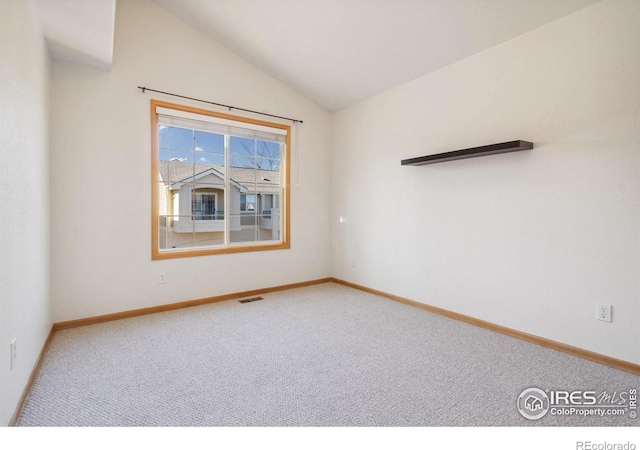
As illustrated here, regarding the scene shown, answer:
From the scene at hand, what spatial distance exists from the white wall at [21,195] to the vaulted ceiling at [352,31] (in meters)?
0.46

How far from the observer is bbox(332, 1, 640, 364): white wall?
2277mm

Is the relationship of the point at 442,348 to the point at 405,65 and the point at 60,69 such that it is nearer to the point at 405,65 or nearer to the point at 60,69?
the point at 405,65

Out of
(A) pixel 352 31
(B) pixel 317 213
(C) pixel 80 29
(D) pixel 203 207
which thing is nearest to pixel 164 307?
(D) pixel 203 207

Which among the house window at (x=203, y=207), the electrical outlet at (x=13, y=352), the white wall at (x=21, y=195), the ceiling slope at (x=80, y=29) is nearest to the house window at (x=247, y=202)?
the house window at (x=203, y=207)

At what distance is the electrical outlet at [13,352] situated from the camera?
1634mm

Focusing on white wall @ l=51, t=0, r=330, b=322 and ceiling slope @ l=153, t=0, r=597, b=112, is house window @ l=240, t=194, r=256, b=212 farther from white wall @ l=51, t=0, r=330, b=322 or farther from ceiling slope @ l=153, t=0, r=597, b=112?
ceiling slope @ l=153, t=0, r=597, b=112

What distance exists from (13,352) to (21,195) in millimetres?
A: 857

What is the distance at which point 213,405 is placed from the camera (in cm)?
182

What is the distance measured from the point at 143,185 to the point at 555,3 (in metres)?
3.83

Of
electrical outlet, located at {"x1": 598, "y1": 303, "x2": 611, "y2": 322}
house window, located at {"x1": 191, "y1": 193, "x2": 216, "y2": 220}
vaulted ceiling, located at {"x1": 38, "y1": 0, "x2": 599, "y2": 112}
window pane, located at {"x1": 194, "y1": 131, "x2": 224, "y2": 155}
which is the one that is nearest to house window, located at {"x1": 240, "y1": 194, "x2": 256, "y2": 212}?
house window, located at {"x1": 191, "y1": 193, "x2": 216, "y2": 220}

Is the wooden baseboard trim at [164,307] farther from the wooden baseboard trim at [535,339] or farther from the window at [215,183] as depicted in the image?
Result: the wooden baseboard trim at [535,339]

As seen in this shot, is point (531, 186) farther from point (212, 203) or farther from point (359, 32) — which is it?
point (212, 203)

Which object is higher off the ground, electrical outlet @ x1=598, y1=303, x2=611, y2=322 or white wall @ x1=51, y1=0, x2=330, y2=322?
white wall @ x1=51, y1=0, x2=330, y2=322

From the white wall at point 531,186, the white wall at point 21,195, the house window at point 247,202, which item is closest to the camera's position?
the white wall at point 21,195
